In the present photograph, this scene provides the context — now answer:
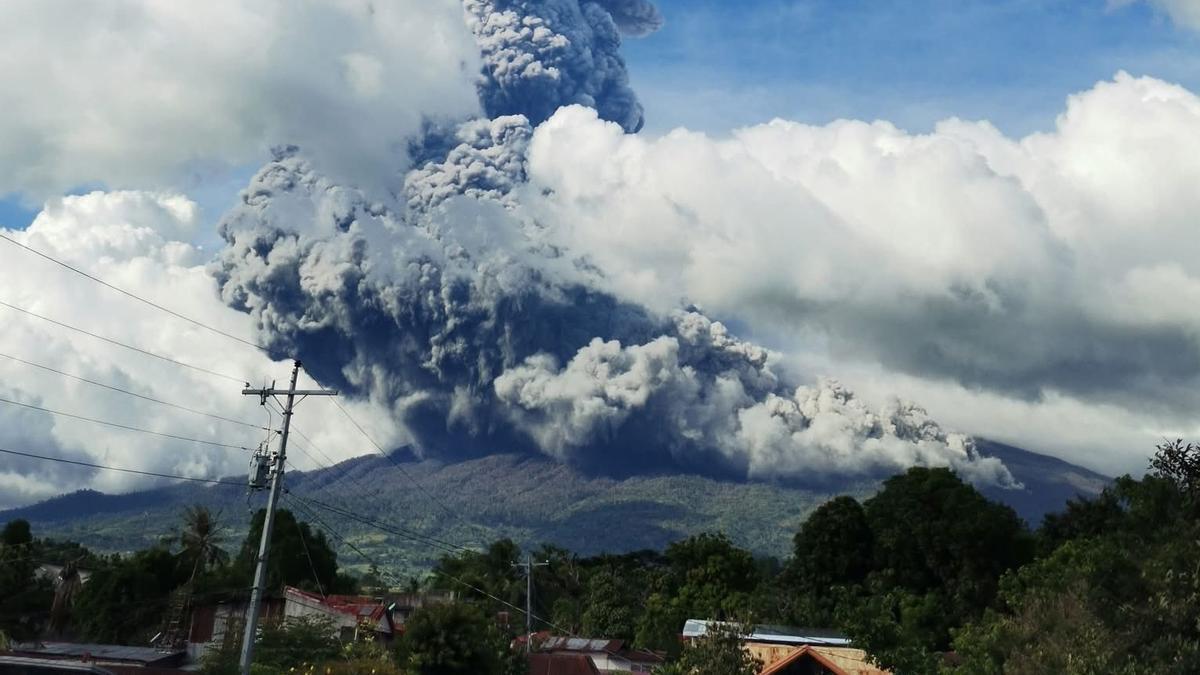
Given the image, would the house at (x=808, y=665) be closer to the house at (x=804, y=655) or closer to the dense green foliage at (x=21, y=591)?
the house at (x=804, y=655)

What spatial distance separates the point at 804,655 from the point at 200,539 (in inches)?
2590

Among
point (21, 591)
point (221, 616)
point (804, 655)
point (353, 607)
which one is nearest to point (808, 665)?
point (804, 655)

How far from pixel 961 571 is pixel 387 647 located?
50990 mm

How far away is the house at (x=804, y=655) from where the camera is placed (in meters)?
62.4

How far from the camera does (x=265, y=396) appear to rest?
47.7 metres

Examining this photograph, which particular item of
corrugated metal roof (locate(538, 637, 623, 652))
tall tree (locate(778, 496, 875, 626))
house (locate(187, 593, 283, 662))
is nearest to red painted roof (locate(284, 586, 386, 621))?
house (locate(187, 593, 283, 662))

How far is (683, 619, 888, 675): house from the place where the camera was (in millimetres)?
62375

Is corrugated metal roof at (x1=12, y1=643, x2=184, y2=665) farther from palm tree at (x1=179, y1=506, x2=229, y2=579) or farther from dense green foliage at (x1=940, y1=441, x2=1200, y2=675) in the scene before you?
dense green foliage at (x1=940, y1=441, x2=1200, y2=675)

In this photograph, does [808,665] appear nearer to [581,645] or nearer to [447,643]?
[447,643]

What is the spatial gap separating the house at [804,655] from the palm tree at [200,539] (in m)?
56.5

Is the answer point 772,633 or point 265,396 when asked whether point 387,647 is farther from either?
point 265,396

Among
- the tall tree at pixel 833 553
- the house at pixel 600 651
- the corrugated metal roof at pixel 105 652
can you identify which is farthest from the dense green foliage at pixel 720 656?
the tall tree at pixel 833 553

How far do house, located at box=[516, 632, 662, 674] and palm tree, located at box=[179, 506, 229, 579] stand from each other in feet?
101

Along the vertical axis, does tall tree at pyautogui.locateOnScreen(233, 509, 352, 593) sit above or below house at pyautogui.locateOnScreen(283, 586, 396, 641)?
above
